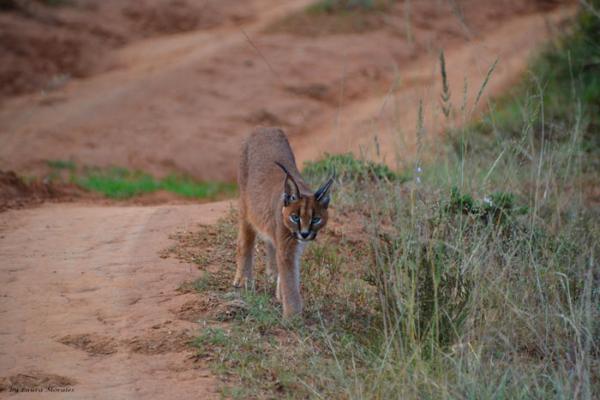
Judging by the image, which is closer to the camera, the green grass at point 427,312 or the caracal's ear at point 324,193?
the green grass at point 427,312

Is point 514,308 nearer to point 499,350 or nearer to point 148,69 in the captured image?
point 499,350

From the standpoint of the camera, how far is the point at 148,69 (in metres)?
14.3

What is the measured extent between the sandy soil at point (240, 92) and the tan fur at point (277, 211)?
11.7ft

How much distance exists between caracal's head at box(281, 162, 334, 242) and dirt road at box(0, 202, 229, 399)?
97cm

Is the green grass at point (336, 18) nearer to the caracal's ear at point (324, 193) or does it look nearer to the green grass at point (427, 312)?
the green grass at point (427, 312)

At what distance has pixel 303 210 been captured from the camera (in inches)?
229

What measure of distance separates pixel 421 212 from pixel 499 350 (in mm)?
1206

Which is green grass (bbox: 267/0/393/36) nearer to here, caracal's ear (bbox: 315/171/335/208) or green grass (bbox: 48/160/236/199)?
green grass (bbox: 48/160/236/199)

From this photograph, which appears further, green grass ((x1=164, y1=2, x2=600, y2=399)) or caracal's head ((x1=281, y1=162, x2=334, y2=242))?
caracal's head ((x1=281, y1=162, x2=334, y2=242))

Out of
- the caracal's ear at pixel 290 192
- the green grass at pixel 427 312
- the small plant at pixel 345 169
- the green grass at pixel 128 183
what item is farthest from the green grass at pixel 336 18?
the caracal's ear at pixel 290 192

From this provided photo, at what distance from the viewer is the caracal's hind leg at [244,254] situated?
258 inches

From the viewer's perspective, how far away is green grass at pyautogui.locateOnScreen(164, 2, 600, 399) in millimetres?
4832

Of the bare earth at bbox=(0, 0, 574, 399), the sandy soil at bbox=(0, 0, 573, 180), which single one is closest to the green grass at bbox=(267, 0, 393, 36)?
the sandy soil at bbox=(0, 0, 573, 180)

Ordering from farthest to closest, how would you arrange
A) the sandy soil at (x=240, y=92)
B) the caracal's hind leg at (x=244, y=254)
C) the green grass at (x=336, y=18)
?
the green grass at (x=336, y=18), the sandy soil at (x=240, y=92), the caracal's hind leg at (x=244, y=254)
